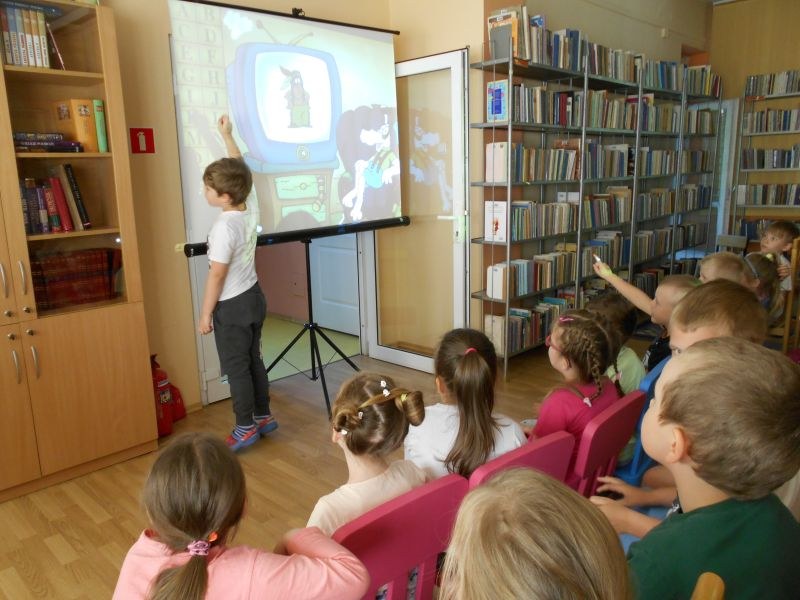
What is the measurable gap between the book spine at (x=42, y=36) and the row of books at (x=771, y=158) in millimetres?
7268

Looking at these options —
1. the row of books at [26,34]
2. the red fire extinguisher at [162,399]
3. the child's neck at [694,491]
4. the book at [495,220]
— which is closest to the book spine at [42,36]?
the row of books at [26,34]

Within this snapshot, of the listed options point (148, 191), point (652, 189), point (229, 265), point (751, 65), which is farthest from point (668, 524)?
point (751, 65)

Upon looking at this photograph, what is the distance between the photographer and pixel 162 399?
3.50m

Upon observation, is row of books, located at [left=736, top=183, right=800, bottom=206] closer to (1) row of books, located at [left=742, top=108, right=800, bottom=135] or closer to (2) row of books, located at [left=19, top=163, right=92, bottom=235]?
(1) row of books, located at [left=742, top=108, right=800, bottom=135]

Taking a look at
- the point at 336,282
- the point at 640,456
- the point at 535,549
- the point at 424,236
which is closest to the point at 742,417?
A: the point at 535,549

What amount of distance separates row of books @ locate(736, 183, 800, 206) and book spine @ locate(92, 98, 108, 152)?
7.11 meters

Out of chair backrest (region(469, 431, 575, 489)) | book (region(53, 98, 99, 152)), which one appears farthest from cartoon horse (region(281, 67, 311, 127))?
chair backrest (region(469, 431, 575, 489))

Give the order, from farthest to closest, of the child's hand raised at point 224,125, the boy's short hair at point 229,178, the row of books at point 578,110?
the row of books at point 578,110 → the child's hand raised at point 224,125 → the boy's short hair at point 229,178

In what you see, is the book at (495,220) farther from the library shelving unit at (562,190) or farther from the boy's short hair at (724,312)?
the boy's short hair at (724,312)

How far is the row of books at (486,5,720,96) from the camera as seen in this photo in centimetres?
403

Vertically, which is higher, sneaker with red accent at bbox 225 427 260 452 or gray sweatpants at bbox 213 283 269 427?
gray sweatpants at bbox 213 283 269 427

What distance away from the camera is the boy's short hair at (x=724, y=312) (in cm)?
172

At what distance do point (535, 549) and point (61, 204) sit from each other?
9.90 ft

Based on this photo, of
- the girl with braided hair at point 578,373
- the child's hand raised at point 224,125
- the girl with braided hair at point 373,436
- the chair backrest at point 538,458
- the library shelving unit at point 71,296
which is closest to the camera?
the chair backrest at point 538,458
